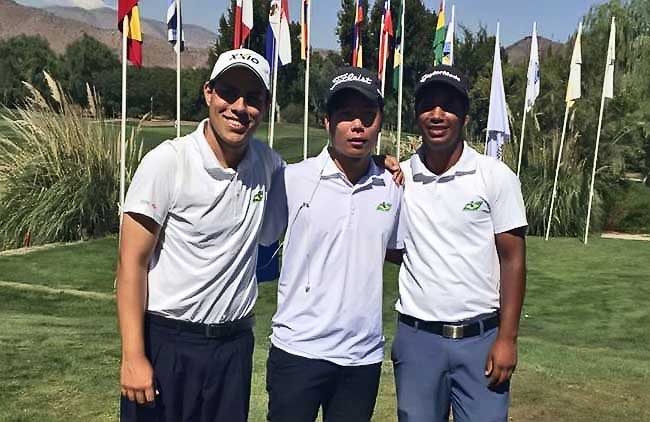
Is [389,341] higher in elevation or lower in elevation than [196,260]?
lower

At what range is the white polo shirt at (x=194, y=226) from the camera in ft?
8.61

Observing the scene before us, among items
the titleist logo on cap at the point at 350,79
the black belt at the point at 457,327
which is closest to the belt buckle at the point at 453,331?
the black belt at the point at 457,327

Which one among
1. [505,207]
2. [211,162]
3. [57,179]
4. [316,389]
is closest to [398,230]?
[505,207]

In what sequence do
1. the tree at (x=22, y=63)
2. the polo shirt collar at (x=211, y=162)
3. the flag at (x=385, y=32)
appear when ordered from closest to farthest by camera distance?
the polo shirt collar at (x=211, y=162) < the flag at (x=385, y=32) < the tree at (x=22, y=63)

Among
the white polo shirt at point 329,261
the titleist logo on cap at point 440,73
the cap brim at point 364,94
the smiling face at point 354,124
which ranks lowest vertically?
the white polo shirt at point 329,261

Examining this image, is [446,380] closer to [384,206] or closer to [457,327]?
[457,327]

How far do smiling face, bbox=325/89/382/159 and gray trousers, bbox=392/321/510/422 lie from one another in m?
0.73

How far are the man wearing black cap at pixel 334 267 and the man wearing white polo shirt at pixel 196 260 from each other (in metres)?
0.18

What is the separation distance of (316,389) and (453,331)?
1.82ft

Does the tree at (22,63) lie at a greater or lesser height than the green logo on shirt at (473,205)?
greater

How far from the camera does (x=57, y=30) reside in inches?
6368

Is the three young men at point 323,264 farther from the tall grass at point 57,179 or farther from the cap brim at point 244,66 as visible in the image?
the tall grass at point 57,179

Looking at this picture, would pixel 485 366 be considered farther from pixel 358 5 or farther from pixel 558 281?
pixel 358 5

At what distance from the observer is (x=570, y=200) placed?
16.6 m
